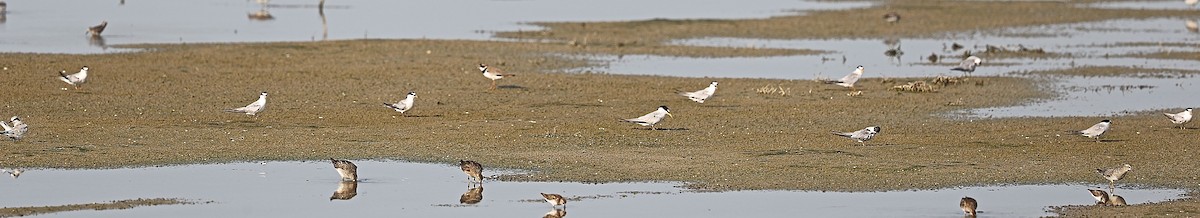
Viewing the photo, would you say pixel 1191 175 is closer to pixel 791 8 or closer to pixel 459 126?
pixel 459 126

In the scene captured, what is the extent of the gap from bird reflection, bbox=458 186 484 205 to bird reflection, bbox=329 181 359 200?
34.8 inches

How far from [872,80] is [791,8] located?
23991 mm

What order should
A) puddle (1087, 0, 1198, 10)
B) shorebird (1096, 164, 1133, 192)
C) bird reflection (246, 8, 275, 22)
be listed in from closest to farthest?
shorebird (1096, 164, 1133, 192) < bird reflection (246, 8, 275, 22) < puddle (1087, 0, 1198, 10)

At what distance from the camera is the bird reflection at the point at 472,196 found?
47.9ft

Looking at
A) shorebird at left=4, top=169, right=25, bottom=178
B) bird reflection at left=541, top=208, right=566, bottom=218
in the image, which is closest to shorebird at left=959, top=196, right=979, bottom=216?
bird reflection at left=541, top=208, right=566, bottom=218

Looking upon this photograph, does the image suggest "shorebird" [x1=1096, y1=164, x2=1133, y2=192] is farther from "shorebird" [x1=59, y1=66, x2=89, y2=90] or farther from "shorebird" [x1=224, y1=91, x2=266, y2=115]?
"shorebird" [x1=59, y1=66, x2=89, y2=90]

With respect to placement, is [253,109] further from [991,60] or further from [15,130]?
[991,60]

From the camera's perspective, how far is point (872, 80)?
2778 cm

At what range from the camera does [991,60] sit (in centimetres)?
3272

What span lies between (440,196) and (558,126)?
17.7 feet

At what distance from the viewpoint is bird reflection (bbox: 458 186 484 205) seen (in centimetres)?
1461

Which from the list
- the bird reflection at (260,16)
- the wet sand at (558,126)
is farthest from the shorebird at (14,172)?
the bird reflection at (260,16)

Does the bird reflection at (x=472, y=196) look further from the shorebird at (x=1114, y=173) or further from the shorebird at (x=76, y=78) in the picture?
the shorebird at (x=76, y=78)

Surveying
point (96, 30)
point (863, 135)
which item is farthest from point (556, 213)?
point (96, 30)
